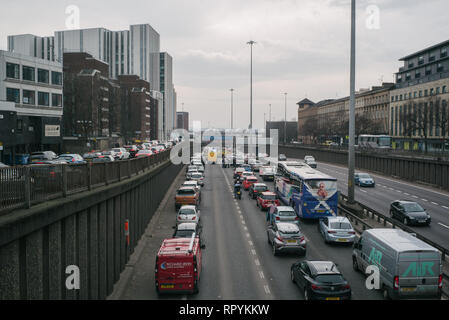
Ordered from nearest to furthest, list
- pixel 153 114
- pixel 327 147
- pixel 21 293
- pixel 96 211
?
1. pixel 21 293
2. pixel 96 211
3. pixel 327 147
4. pixel 153 114

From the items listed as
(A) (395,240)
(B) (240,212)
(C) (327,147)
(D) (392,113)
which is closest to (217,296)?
(A) (395,240)

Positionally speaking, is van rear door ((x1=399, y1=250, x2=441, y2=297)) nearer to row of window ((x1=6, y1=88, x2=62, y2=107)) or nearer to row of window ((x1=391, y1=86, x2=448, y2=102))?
row of window ((x1=6, y1=88, x2=62, y2=107))

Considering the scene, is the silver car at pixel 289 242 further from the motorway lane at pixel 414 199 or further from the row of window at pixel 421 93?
the row of window at pixel 421 93

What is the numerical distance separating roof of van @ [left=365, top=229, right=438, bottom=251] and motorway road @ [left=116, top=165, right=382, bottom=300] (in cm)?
203

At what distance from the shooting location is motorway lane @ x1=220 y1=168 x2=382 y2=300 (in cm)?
1591

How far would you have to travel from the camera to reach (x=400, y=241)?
596 inches

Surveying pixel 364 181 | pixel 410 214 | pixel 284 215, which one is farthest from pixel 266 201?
pixel 364 181

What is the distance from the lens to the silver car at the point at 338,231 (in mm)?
22812

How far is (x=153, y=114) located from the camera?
18662 cm

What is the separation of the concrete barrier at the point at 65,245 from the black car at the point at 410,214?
1759cm

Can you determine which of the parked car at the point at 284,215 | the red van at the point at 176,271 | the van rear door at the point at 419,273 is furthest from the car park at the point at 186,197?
the van rear door at the point at 419,273

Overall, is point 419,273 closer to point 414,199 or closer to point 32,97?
point 414,199

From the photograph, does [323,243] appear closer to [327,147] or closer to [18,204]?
[18,204]

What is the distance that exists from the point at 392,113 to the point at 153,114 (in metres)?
107
